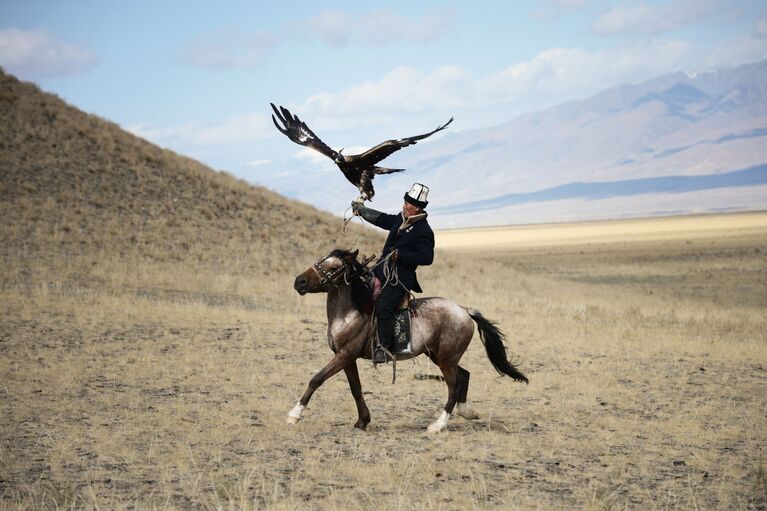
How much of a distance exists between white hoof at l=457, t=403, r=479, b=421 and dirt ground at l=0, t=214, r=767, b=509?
124 mm

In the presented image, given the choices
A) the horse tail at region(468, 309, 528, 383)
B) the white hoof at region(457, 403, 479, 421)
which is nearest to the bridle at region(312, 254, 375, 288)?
the horse tail at region(468, 309, 528, 383)

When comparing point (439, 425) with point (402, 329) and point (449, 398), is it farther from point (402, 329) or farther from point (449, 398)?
point (402, 329)

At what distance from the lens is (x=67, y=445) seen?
9.05 meters


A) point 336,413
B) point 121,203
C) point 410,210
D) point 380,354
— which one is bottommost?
point 336,413

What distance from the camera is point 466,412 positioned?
1077 cm

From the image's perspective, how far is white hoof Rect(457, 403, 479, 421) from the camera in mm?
10750

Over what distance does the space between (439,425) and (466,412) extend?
2.37 feet

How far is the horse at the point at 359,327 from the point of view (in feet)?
32.7

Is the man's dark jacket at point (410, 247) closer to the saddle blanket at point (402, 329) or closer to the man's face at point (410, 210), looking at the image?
the man's face at point (410, 210)

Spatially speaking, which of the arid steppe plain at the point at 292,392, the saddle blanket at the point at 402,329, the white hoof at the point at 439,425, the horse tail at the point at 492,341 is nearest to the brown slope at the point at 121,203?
the arid steppe plain at the point at 292,392

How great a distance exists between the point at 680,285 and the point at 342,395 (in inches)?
1090

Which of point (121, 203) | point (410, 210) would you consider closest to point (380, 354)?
point (410, 210)

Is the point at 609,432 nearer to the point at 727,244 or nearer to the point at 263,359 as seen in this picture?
the point at 263,359

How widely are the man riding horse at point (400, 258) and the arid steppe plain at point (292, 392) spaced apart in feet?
4.41
